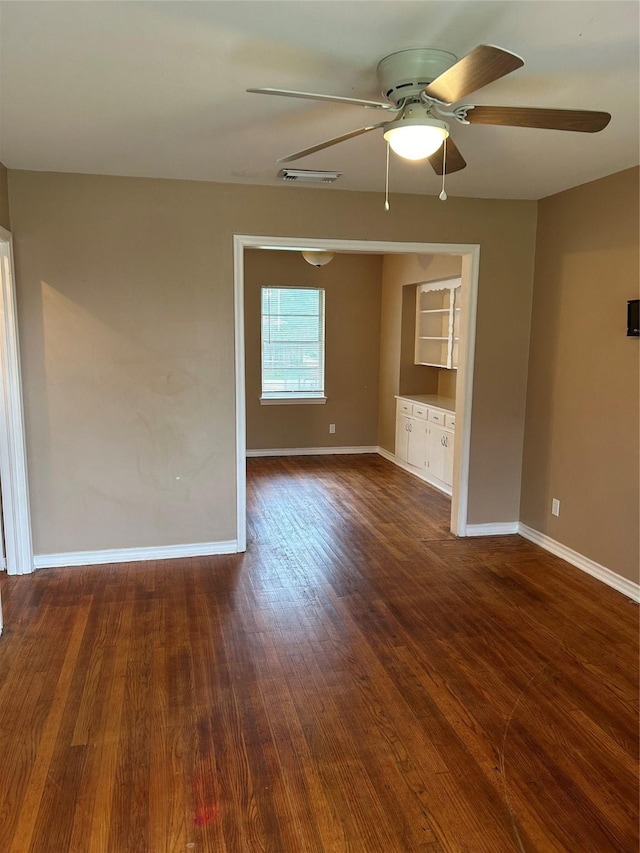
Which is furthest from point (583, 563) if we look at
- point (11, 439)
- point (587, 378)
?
point (11, 439)

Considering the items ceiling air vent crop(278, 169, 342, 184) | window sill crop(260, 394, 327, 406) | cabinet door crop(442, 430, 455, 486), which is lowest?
cabinet door crop(442, 430, 455, 486)

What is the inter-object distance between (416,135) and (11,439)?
3072mm

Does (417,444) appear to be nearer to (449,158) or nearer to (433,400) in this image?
(433,400)

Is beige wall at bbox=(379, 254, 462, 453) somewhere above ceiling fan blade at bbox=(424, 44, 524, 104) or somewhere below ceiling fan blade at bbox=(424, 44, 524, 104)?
below

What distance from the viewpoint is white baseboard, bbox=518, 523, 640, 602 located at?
3.62 meters

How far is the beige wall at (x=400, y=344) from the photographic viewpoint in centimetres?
706

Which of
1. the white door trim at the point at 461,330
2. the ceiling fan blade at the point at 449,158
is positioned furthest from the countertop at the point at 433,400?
the ceiling fan blade at the point at 449,158

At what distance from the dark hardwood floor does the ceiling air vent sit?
2579 millimetres

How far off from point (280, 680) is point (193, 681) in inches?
15.6

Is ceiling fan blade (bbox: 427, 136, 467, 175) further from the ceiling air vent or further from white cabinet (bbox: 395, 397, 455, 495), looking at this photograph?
white cabinet (bbox: 395, 397, 455, 495)

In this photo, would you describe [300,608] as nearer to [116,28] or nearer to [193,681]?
[193,681]

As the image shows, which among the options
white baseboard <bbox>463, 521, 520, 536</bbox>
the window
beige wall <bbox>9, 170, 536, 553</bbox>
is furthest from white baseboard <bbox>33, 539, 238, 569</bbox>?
the window

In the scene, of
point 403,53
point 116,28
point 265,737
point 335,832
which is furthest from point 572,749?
point 116,28

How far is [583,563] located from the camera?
4.04 m
